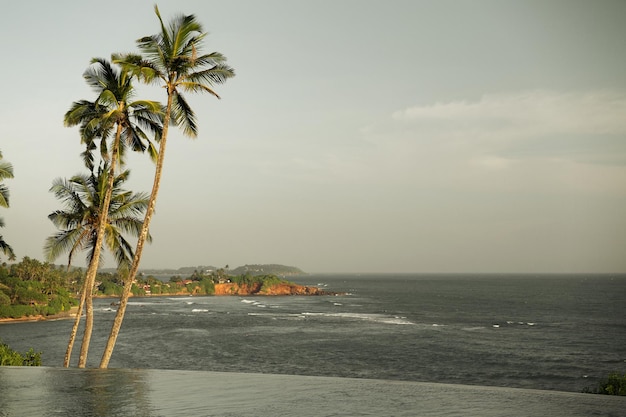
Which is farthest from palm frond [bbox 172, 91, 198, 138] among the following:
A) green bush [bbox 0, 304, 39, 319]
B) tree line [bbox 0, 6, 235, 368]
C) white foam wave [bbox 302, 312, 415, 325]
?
green bush [bbox 0, 304, 39, 319]

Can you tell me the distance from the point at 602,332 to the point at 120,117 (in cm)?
7308

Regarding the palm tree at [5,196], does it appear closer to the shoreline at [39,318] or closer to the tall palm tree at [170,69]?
the tall palm tree at [170,69]

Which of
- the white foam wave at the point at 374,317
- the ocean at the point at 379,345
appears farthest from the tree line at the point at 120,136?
the white foam wave at the point at 374,317

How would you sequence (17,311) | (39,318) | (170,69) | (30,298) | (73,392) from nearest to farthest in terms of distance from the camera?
1. (73,392)
2. (170,69)
3. (17,311)
4. (39,318)
5. (30,298)

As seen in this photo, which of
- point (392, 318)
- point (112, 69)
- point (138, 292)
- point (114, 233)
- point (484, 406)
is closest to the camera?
point (484, 406)

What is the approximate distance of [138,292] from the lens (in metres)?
185

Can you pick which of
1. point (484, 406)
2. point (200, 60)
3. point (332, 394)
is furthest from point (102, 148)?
point (484, 406)

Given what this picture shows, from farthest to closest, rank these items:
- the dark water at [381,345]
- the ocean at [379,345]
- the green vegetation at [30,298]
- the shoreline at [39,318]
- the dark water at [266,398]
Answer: the green vegetation at [30,298] → the shoreline at [39,318] → the dark water at [381,345] → the ocean at [379,345] → the dark water at [266,398]

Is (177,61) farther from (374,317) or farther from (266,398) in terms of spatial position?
(374,317)

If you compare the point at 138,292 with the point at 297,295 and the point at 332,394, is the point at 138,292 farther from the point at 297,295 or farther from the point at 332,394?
the point at 332,394

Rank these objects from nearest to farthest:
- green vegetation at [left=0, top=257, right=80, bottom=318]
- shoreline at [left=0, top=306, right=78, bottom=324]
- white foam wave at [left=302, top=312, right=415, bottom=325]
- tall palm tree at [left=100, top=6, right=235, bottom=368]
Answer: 1. tall palm tree at [left=100, top=6, right=235, bottom=368]
2. white foam wave at [left=302, top=312, right=415, bottom=325]
3. shoreline at [left=0, top=306, right=78, bottom=324]
4. green vegetation at [left=0, top=257, right=80, bottom=318]

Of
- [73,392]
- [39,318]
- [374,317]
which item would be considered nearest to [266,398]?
[73,392]

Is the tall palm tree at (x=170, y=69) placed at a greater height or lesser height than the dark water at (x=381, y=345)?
greater

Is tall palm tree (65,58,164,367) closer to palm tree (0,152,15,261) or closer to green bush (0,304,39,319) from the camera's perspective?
palm tree (0,152,15,261)
